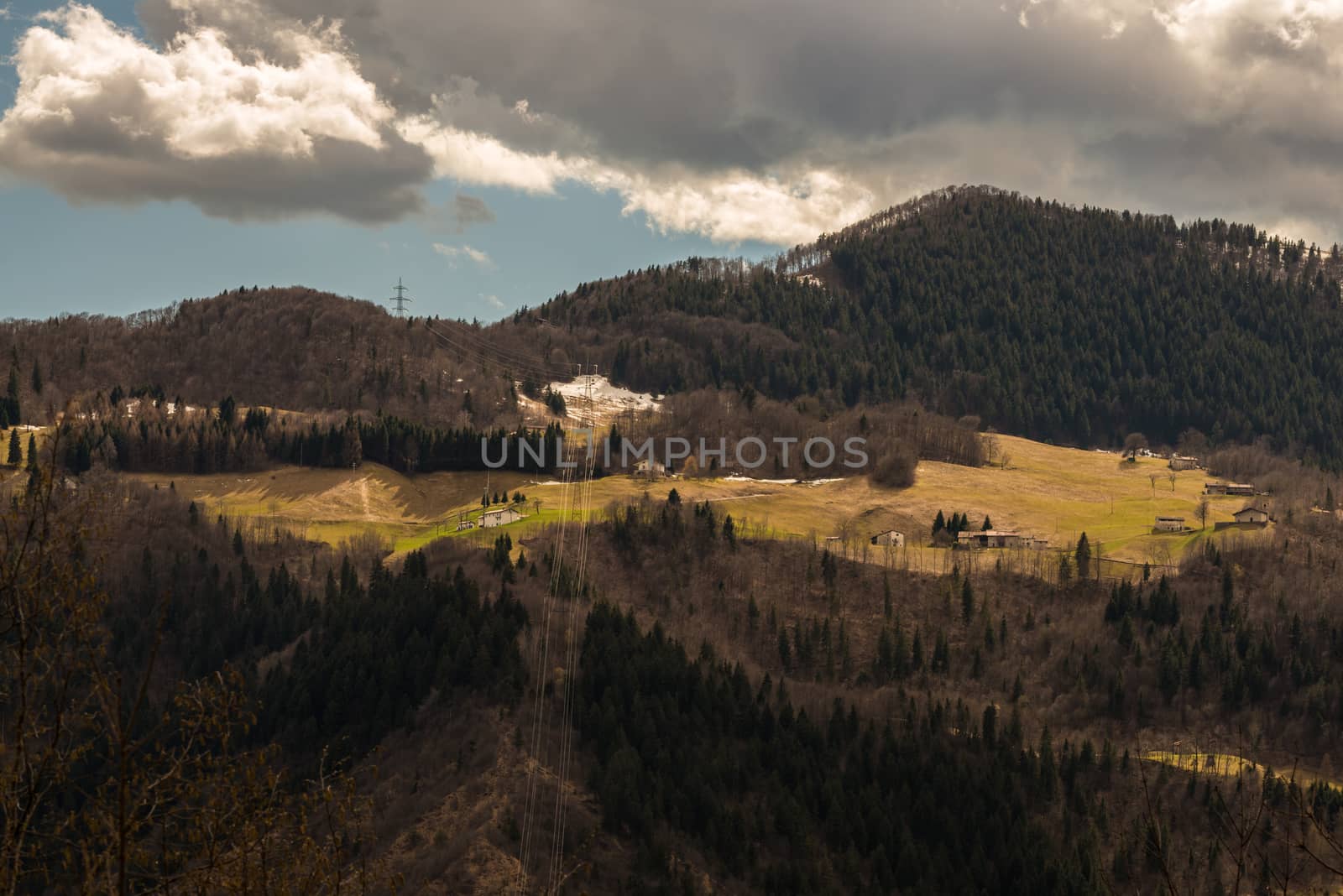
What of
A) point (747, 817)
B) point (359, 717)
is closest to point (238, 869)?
point (747, 817)

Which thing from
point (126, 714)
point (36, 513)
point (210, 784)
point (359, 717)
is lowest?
point (359, 717)

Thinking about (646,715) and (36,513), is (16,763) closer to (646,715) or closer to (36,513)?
(36,513)

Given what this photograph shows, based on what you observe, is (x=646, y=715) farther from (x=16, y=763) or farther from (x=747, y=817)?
(x=16, y=763)

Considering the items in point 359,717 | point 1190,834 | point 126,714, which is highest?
point 126,714

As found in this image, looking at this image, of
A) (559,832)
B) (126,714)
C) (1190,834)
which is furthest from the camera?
(1190,834)

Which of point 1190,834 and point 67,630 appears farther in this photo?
point 1190,834

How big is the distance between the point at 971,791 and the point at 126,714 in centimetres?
17201

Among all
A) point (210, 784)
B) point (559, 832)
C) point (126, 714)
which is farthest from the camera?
point (559, 832)

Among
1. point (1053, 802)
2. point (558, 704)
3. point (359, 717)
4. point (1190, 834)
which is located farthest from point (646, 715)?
Result: point (1190, 834)

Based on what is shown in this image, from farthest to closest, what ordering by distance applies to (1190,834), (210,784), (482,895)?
(1190,834), (482,895), (210,784)

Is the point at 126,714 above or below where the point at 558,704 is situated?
above

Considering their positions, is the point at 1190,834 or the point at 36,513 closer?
the point at 36,513

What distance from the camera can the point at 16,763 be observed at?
2430 cm

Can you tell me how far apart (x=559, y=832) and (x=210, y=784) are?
476 ft
